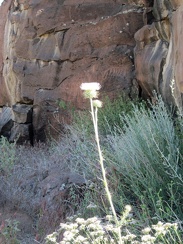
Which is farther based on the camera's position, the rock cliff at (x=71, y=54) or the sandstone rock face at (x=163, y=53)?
the rock cliff at (x=71, y=54)

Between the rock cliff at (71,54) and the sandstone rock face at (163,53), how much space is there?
2cm

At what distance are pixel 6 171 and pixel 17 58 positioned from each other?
5.06 metres

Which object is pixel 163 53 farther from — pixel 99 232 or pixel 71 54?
pixel 99 232

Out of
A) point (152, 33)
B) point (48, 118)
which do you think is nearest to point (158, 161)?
point (152, 33)

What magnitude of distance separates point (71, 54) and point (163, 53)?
2769 millimetres

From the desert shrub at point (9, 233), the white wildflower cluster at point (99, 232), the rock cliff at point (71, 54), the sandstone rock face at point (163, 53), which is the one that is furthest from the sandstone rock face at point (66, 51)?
the white wildflower cluster at point (99, 232)

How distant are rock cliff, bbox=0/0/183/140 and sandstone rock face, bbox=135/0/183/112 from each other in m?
0.02

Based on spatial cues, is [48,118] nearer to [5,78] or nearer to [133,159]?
[5,78]

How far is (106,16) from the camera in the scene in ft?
30.4

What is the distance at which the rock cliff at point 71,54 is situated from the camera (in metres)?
8.72

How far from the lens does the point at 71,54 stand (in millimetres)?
9469

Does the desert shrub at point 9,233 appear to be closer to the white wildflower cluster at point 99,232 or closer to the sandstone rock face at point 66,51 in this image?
the white wildflower cluster at point 99,232

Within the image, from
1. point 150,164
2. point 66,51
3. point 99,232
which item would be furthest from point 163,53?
point 99,232

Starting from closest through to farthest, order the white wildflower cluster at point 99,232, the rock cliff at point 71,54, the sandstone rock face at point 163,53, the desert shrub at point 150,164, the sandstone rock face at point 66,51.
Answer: the white wildflower cluster at point 99,232, the desert shrub at point 150,164, the sandstone rock face at point 163,53, the rock cliff at point 71,54, the sandstone rock face at point 66,51
